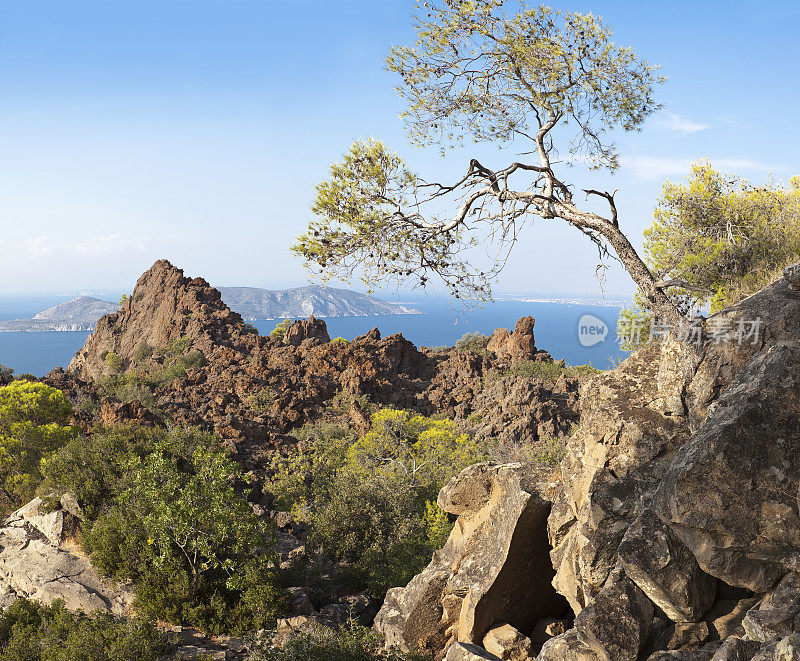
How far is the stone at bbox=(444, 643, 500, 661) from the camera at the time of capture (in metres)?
9.17

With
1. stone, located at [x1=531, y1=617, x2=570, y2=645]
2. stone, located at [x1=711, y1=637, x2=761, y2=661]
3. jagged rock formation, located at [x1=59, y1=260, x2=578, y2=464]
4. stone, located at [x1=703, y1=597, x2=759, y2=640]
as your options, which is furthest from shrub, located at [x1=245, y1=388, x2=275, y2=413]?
stone, located at [x1=711, y1=637, x2=761, y2=661]

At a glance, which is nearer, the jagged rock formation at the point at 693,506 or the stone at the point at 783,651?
the stone at the point at 783,651

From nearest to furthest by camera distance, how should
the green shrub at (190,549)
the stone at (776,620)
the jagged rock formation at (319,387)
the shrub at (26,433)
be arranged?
the stone at (776,620)
the green shrub at (190,549)
the shrub at (26,433)
the jagged rock formation at (319,387)

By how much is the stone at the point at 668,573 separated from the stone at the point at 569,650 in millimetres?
1103

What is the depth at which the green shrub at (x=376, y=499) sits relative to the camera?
19016mm

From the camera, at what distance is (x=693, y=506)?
6.39 m

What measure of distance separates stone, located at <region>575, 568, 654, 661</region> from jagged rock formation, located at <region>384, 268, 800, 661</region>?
0.02 m

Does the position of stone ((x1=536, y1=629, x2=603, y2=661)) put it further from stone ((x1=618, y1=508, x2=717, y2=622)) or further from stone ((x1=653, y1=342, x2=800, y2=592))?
stone ((x1=653, y1=342, x2=800, y2=592))

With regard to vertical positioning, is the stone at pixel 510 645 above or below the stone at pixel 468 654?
below

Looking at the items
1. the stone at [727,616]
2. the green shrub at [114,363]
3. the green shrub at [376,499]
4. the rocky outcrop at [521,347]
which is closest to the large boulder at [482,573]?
the stone at [727,616]

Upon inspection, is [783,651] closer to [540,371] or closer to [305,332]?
[540,371]

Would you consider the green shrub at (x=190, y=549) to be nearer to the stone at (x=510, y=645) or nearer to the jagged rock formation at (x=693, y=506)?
the stone at (x=510, y=645)

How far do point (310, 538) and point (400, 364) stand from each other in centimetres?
3251

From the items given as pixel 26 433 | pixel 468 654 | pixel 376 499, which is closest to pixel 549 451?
pixel 376 499
